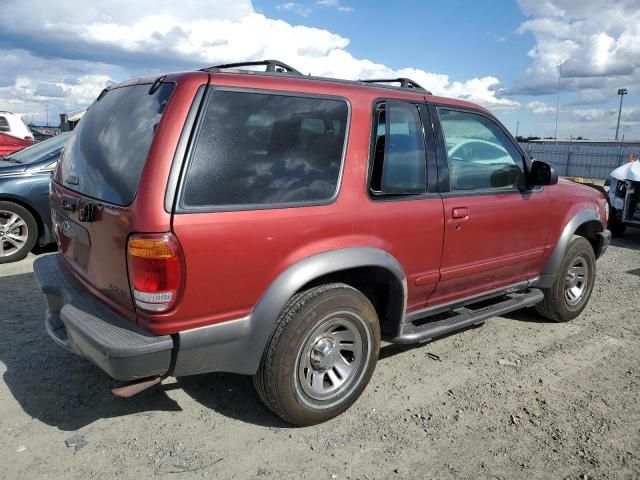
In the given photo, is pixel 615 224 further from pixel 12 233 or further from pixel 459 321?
pixel 12 233

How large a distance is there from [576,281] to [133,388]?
4.03 metres

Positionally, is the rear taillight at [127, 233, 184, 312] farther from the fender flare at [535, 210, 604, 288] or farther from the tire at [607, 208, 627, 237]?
the tire at [607, 208, 627, 237]

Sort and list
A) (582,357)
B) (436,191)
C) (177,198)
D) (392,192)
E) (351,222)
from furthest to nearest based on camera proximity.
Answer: (582,357) < (436,191) < (392,192) < (351,222) < (177,198)

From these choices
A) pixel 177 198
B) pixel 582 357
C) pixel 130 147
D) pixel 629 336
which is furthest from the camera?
pixel 629 336

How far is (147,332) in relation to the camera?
2.45 metres

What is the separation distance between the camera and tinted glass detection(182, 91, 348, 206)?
2447 mm

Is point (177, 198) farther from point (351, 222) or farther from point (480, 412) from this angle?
point (480, 412)

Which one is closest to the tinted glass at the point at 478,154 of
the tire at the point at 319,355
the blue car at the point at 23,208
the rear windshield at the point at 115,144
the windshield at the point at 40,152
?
the tire at the point at 319,355

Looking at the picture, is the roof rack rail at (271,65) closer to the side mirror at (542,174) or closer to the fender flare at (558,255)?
the side mirror at (542,174)

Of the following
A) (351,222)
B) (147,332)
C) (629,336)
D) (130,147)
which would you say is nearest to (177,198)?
(130,147)

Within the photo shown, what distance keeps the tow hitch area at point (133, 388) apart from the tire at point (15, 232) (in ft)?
14.7

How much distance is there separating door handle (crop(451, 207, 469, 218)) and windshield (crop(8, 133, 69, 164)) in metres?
5.33

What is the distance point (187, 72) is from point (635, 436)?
3147 millimetres

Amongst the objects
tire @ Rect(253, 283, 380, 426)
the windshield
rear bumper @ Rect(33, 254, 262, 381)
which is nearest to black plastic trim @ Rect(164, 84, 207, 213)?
rear bumper @ Rect(33, 254, 262, 381)
